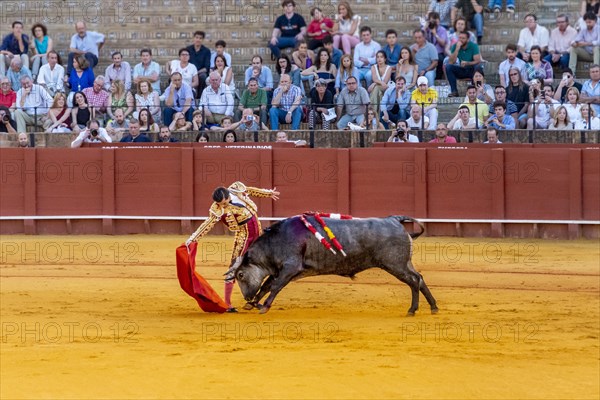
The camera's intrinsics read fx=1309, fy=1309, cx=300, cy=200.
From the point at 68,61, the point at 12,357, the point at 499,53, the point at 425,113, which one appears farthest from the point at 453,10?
the point at 12,357

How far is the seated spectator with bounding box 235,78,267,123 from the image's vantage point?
19422 mm

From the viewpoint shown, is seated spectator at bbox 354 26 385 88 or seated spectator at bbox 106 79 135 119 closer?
seated spectator at bbox 106 79 135 119

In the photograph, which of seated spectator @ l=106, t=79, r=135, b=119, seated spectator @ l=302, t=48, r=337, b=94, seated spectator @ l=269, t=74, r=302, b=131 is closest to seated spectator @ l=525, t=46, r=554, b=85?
seated spectator @ l=302, t=48, r=337, b=94

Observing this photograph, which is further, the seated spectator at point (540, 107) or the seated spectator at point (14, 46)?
the seated spectator at point (14, 46)

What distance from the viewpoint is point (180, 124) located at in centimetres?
1988

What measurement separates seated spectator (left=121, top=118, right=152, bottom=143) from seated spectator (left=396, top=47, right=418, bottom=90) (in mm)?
3912

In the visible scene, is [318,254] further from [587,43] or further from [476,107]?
[587,43]

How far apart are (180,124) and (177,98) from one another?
0.40m

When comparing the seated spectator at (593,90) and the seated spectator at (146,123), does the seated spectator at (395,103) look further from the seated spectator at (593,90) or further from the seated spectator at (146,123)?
the seated spectator at (146,123)

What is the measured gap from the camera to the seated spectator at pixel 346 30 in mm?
20531

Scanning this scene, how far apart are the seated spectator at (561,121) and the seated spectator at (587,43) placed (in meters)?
1.56

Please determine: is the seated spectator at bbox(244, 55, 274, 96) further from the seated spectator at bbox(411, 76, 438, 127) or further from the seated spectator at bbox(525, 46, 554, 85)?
the seated spectator at bbox(525, 46, 554, 85)

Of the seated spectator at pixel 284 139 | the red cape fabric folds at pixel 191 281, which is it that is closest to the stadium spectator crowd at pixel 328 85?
the seated spectator at pixel 284 139

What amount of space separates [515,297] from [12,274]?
593 centimetres
